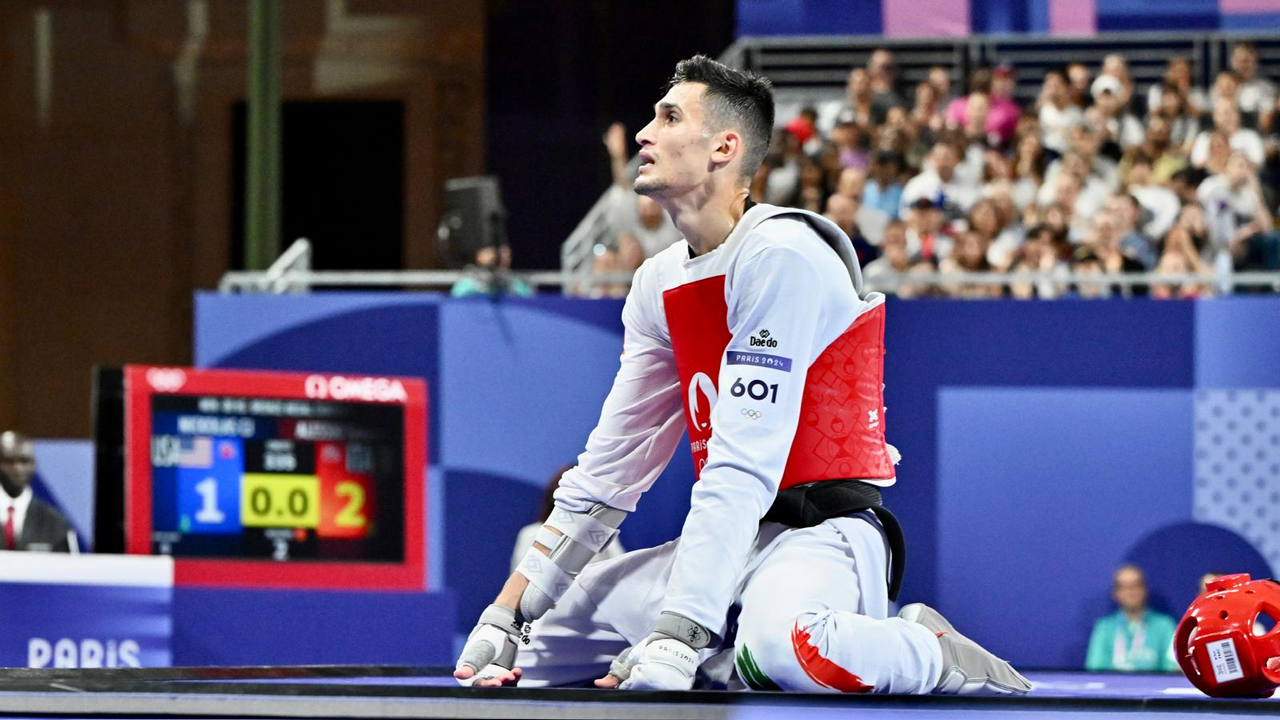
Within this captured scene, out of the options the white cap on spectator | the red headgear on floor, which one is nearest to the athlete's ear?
the red headgear on floor

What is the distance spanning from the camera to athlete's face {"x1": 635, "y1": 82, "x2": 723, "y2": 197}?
145 inches

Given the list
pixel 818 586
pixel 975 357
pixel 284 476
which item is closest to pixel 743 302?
pixel 818 586

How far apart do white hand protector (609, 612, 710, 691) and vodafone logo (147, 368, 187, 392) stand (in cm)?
455

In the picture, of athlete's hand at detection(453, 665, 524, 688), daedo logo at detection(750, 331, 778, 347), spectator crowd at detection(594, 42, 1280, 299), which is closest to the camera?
daedo logo at detection(750, 331, 778, 347)

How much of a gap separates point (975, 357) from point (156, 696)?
6.28m

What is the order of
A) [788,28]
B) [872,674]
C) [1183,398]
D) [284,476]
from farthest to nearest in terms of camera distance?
[788,28], [1183,398], [284,476], [872,674]

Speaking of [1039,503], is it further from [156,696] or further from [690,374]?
[156,696]

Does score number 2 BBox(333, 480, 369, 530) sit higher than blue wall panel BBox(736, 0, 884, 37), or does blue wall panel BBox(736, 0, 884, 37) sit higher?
blue wall panel BBox(736, 0, 884, 37)

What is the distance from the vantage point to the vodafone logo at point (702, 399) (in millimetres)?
3715

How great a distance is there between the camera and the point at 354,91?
15406 millimetres

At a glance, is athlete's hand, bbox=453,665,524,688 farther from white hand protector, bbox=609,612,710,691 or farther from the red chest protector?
the red chest protector

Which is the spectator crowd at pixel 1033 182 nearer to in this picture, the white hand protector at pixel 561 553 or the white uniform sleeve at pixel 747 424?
the white hand protector at pixel 561 553

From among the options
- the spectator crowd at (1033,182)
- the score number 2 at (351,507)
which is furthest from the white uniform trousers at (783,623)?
the spectator crowd at (1033,182)

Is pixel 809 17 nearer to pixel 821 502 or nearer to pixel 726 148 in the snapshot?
pixel 726 148
